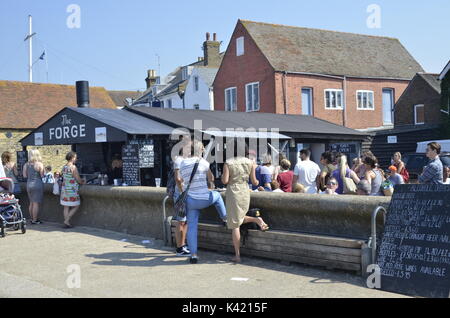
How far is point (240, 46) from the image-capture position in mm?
35844

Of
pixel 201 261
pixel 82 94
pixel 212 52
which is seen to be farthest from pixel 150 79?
pixel 201 261

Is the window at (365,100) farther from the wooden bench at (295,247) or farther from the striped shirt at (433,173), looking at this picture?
the wooden bench at (295,247)

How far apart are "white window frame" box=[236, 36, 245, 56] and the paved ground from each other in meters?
27.9

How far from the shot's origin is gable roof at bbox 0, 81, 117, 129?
33844mm

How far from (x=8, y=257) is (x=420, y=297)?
624cm

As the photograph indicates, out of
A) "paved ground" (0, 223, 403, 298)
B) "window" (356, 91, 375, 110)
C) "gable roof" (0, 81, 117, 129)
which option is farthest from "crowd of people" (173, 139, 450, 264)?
"gable roof" (0, 81, 117, 129)

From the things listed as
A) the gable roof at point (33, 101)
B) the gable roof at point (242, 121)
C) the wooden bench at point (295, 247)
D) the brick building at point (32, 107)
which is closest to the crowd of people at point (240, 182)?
the wooden bench at point (295, 247)

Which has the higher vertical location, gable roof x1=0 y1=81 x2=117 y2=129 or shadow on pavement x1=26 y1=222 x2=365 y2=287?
gable roof x1=0 y1=81 x2=117 y2=129

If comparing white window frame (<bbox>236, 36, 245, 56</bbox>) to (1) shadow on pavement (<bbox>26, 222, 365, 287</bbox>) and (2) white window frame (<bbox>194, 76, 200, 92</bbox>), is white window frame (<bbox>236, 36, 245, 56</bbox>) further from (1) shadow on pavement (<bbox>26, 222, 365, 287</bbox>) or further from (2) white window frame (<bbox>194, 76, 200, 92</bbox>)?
(1) shadow on pavement (<bbox>26, 222, 365, 287</bbox>)

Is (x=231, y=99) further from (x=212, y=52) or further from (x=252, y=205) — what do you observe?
(x=252, y=205)
